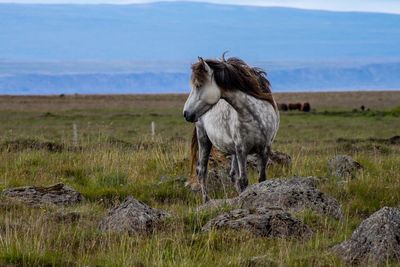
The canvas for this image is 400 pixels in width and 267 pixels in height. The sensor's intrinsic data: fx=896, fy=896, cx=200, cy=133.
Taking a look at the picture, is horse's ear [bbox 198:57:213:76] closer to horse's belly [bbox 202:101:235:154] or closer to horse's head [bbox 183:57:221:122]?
horse's head [bbox 183:57:221:122]

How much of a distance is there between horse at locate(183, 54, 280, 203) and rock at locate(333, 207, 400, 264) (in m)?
4.07

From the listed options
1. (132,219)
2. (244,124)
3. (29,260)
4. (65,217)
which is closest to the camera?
(29,260)

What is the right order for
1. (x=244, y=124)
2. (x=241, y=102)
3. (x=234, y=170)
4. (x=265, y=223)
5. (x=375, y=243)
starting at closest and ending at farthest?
(x=375, y=243)
(x=265, y=223)
(x=241, y=102)
(x=244, y=124)
(x=234, y=170)

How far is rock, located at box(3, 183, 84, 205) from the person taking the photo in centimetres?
1157

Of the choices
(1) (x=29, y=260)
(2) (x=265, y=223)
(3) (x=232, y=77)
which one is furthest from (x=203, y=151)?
(1) (x=29, y=260)

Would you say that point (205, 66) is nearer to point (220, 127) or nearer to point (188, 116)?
point (188, 116)

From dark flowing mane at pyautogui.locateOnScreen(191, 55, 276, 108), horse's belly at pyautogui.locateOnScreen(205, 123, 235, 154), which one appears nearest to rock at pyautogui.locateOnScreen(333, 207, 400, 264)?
dark flowing mane at pyautogui.locateOnScreen(191, 55, 276, 108)

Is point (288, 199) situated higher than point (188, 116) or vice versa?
point (188, 116)

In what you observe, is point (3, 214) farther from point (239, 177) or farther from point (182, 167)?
point (182, 167)

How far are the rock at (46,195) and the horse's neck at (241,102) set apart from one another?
248 centimetres

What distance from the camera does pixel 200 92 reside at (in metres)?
12.1

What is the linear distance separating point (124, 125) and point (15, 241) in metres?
44.9

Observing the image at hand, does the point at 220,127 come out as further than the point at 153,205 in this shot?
Yes

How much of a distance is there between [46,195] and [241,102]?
3039 mm
